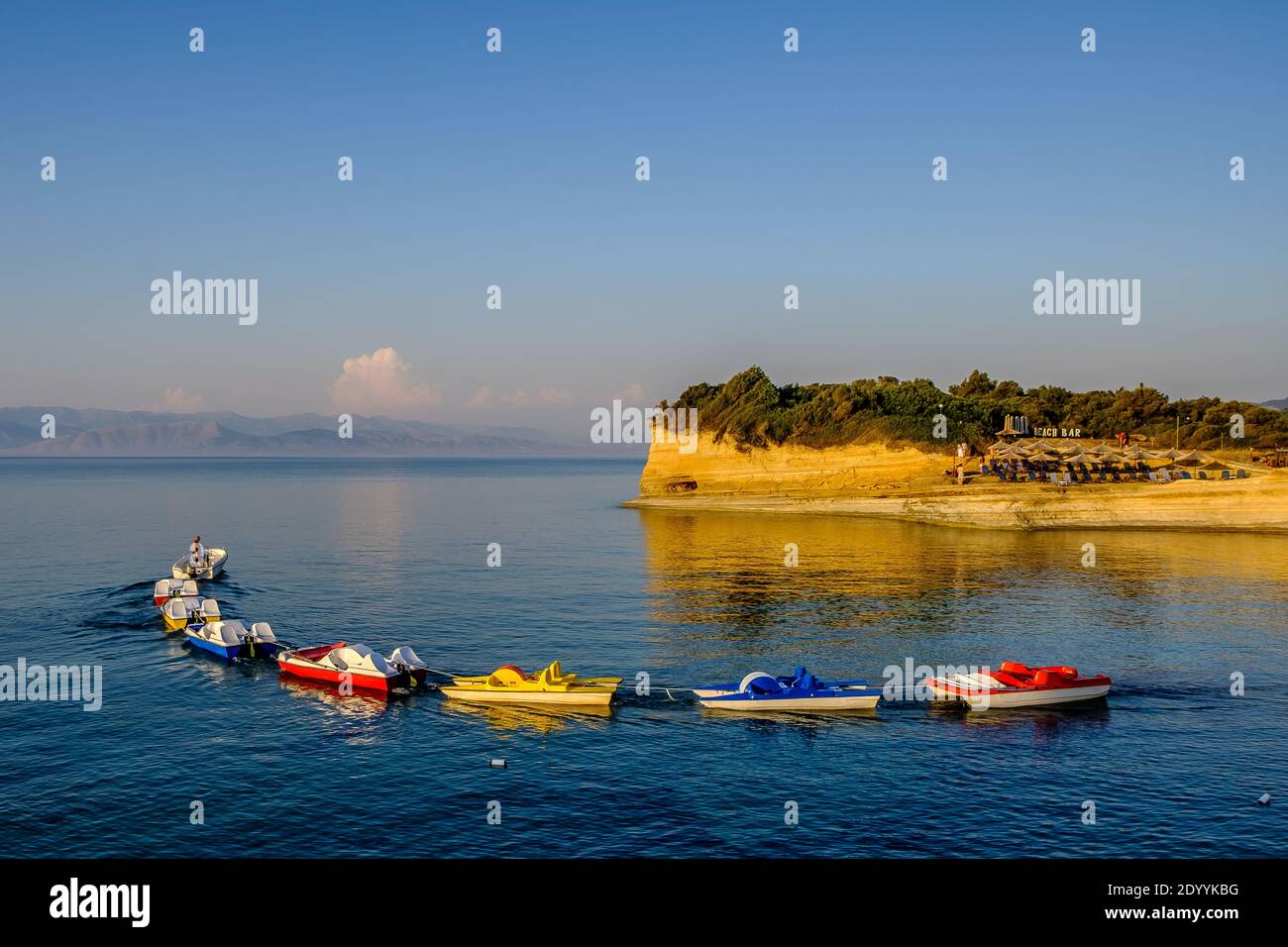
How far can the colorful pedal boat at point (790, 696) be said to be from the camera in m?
41.5

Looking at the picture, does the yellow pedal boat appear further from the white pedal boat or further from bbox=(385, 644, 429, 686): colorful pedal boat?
the white pedal boat

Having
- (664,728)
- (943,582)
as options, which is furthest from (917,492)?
(664,728)

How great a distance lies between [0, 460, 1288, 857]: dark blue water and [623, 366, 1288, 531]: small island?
29.8 m

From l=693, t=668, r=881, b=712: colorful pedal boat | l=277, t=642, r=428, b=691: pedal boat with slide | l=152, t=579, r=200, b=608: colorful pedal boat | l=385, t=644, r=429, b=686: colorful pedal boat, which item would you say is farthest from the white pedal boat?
l=693, t=668, r=881, b=712: colorful pedal boat

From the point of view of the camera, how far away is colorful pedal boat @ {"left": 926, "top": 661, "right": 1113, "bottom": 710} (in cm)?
4212

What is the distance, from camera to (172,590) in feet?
224

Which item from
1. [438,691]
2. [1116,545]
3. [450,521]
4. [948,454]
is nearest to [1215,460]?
A: [948,454]

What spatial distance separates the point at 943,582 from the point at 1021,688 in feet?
115

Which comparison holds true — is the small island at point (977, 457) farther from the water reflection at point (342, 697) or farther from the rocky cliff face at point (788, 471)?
the water reflection at point (342, 697)

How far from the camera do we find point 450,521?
15262 centimetres

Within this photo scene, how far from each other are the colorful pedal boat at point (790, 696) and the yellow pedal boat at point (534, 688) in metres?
4.87

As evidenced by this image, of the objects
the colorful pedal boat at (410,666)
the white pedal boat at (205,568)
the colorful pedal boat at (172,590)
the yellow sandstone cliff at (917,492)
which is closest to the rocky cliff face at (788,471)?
the yellow sandstone cliff at (917,492)

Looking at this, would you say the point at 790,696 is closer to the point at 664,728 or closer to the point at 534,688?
the point at 664,728
